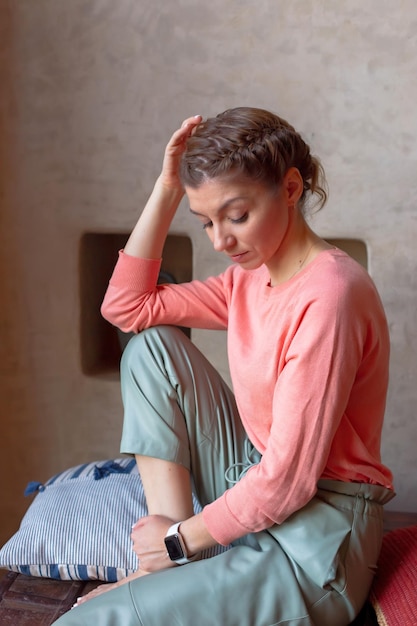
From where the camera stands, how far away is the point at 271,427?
142 cm

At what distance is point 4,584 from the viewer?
1.82 m

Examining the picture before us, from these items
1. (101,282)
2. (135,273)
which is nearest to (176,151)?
(135,273)

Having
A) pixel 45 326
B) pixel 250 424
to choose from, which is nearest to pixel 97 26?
pixel 45 326

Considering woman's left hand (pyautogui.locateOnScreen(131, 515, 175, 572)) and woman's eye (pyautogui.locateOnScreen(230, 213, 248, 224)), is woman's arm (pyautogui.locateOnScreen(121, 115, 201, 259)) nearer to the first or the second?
woman's eye (pyautogui.locateOnScreen(230, 213, 248, 224))

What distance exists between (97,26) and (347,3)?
72 centimetres

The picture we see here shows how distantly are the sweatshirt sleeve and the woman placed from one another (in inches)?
5.3

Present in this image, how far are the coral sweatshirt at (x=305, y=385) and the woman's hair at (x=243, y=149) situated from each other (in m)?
0.19

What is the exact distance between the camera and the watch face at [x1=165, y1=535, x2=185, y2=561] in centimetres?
147

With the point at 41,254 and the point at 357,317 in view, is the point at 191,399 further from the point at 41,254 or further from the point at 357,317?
the point at 41,254

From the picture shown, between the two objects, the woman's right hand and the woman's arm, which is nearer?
the woman's right hand

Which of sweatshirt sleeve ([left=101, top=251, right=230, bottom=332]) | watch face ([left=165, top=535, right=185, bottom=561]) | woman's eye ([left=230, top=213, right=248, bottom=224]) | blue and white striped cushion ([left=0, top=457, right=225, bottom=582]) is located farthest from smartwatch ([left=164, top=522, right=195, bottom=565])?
woman's eye ([left=230, top=213, right=248, bottom=224])

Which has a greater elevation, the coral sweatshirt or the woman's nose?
the woman's nose

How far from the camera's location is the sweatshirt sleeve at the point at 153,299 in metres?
1.72

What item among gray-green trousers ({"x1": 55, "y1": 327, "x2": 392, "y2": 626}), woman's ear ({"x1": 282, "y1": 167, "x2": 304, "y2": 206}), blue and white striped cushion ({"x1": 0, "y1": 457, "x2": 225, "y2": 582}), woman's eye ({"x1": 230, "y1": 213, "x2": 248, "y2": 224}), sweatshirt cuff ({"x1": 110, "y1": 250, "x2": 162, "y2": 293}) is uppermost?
woman's ear ({"x1": 282, "y1": 167, "x2": 304, "y2": 206})
